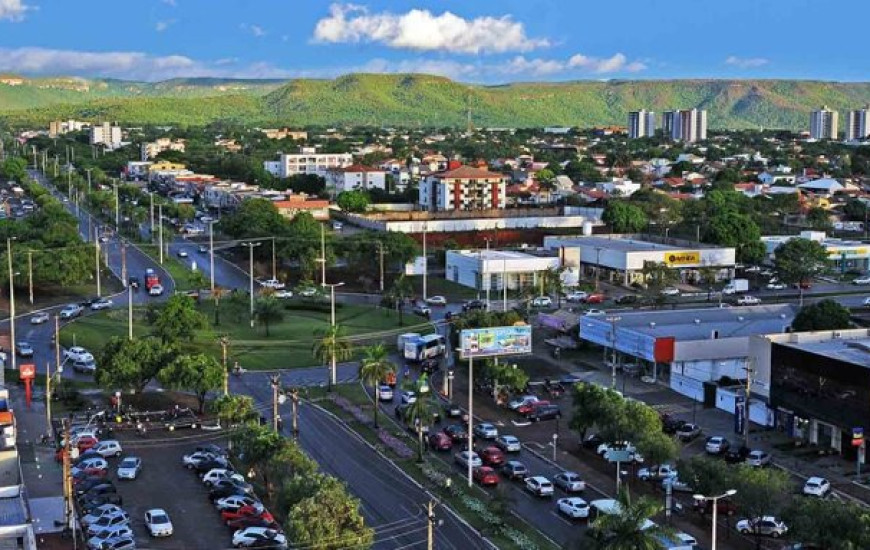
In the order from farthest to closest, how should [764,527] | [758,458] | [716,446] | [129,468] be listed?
[716,446]
[758,458]
[129,468]
[764,527]

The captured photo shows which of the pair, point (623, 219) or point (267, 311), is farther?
point (623, 219)

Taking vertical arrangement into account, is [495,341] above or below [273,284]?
above

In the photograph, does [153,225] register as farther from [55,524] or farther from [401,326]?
[55,524]

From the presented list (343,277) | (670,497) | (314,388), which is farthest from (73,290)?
(670,497)

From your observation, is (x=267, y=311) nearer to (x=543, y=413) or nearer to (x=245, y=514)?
(x=543, y=413)

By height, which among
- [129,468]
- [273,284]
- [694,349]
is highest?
[694,349]

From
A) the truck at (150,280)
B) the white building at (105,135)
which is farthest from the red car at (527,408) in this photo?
the white building at (105,135)

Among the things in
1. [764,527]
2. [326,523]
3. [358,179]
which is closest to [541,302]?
[764,527]
